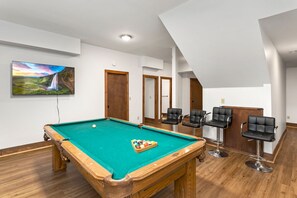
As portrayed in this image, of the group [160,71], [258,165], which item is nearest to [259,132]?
[258,165]

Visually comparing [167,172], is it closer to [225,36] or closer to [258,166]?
[258,166]

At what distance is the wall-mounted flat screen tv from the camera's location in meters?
3.30

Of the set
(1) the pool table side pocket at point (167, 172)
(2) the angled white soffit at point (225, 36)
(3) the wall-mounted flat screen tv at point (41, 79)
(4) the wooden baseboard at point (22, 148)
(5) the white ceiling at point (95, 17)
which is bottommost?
(4) the wooden baseboard at point (22, 148)

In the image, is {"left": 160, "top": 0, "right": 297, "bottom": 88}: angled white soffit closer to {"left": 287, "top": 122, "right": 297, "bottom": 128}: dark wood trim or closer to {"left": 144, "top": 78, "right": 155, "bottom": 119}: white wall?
{"left": 144, "top": 78, "right": 155, "bottom": 119}: white wall

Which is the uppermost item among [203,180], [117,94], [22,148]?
[117,94]

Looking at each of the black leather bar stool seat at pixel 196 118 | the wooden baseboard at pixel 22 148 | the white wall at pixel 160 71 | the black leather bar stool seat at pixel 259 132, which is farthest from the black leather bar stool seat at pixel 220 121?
the wooden baseboard at pixel 22 148

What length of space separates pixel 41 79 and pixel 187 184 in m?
3.77

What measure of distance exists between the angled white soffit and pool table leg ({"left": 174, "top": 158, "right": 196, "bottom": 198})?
88.8 inches

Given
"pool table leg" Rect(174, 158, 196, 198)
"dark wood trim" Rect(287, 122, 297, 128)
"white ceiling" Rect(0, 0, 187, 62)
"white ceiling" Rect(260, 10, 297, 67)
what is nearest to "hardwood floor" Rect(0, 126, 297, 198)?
"pool table leg" Rect(174, 158, 196, 198)

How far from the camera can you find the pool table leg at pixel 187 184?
1.59m

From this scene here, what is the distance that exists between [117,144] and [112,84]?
3.57 m

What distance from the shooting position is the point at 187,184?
1586 millimetres

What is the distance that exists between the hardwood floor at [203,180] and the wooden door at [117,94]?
2.30 m

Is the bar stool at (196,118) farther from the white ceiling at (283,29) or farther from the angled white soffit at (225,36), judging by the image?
the white ceiling at (283,29)
